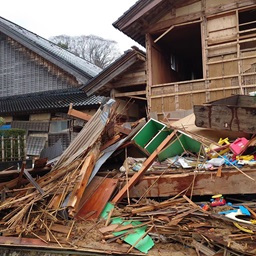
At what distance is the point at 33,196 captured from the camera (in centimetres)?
469

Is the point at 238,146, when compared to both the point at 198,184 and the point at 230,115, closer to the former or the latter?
the point at 230,115

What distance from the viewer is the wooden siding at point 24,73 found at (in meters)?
15.5

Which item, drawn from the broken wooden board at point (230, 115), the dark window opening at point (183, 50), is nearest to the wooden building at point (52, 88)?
the dark window opening at point (183, 50)

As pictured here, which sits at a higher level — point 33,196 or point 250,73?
point 250,73

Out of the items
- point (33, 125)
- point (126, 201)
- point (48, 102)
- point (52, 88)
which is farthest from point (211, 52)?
point (52, 88)

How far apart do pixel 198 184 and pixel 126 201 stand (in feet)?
→ 4.26

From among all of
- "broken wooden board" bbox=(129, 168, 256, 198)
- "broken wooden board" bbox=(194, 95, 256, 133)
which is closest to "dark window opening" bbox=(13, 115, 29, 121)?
"broken wooden board" bbox=(194, 95, 256, 133)

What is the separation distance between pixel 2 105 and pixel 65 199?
13005 millimetres

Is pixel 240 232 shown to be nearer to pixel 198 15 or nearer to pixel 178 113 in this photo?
pixel 178 113

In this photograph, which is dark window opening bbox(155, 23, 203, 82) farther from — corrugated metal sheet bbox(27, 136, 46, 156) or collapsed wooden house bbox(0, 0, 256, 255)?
corrugated metal sheet bbox(27, 136, 46, 156)

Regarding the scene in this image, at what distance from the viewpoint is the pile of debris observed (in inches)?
143

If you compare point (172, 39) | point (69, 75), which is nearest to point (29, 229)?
point (172, 39)

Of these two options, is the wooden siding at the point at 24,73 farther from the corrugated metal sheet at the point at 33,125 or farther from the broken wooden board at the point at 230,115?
the broken wooden board at the point at 230,115

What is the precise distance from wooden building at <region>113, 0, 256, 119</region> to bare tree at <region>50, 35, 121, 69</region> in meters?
27.5
